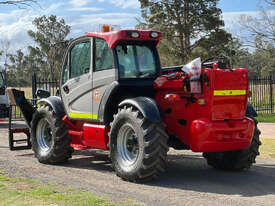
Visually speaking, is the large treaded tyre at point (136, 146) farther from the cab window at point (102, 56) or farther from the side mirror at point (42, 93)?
the side mirror at point (42, 93)

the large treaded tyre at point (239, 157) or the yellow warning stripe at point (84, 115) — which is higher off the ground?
the yellow warning stripe at point (84, 115)

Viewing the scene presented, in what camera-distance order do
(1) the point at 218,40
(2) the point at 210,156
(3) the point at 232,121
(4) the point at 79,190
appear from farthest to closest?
(1) the point at 218,40, (2) the point at 210,156, (3) the point at 232,121, (4) the point at 79,190

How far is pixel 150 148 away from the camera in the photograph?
22.4 ft

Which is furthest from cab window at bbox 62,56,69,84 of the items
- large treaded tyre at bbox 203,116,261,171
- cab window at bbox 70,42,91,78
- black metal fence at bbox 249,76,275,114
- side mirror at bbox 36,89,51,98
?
black metal fence at bbox 249,76,275,114

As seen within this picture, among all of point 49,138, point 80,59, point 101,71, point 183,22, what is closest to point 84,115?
point 101,71

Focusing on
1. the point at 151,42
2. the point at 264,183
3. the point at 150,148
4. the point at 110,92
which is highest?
the point at 151,42

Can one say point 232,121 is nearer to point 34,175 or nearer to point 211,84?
point 211,84

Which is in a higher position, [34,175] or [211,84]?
[211,84]

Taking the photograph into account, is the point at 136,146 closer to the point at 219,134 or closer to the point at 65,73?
the point at 219,134

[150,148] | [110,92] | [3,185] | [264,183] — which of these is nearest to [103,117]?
[110,92]

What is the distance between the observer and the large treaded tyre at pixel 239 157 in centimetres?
793

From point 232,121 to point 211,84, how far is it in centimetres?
79

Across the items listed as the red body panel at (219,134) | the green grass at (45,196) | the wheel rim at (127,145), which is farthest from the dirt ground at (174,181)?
the red body panel at (219,134)

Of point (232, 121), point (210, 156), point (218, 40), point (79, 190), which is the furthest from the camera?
point (218, 40)
